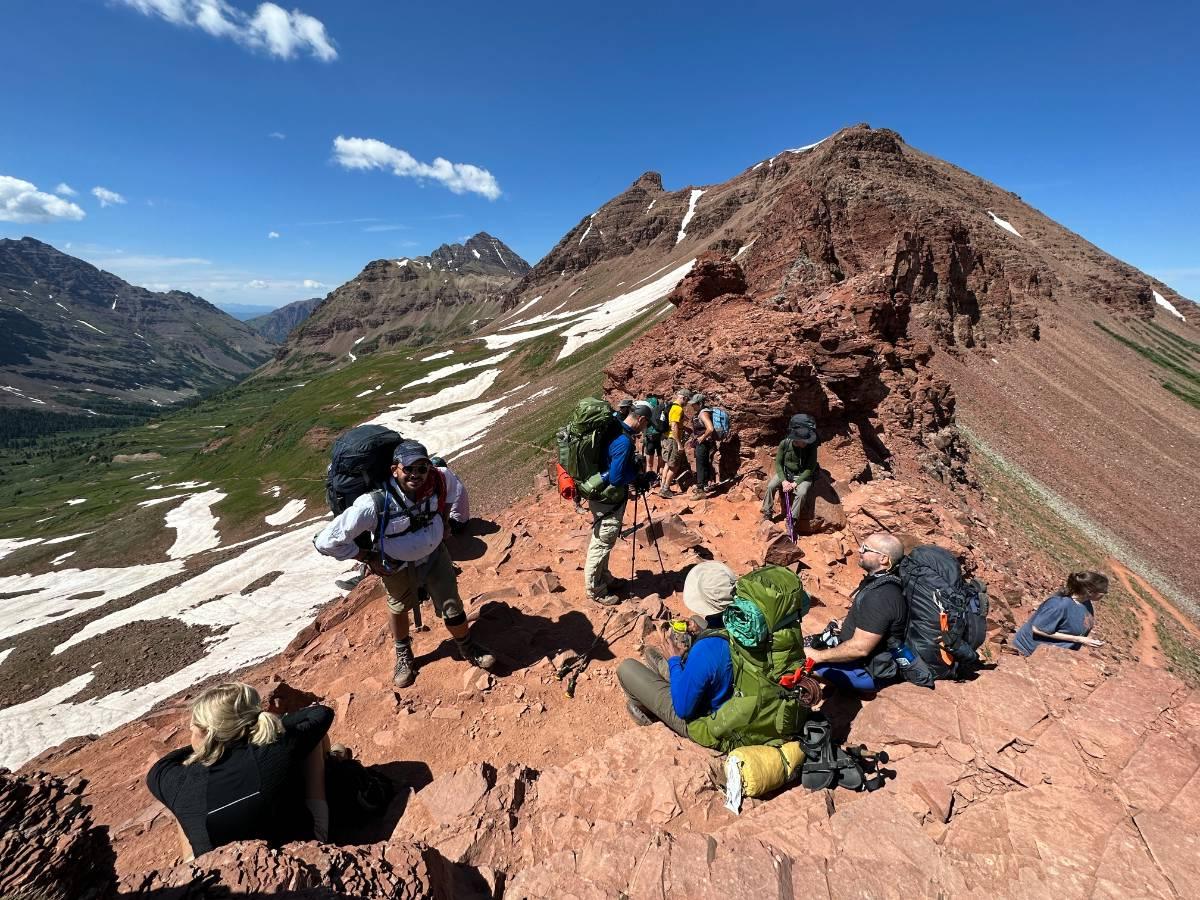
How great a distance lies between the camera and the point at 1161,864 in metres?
3.34

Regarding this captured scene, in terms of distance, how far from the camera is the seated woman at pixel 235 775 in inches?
138

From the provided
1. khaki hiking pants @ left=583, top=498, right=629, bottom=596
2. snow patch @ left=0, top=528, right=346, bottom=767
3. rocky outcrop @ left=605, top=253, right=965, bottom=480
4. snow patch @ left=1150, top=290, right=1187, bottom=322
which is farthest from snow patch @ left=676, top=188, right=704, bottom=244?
khaki hiking pants @ left=583, top=498, right=629, bottom=596

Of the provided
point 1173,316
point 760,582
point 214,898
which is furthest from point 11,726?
point 1173,316

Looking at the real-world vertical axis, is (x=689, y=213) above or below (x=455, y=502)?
above

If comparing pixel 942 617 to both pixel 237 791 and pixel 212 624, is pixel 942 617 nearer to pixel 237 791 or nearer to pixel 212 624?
pixel 237 791

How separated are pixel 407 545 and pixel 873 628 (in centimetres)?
545

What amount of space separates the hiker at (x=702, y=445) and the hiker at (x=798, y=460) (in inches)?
86.5

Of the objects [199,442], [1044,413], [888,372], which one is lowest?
[199,442]

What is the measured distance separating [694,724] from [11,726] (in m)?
35.7

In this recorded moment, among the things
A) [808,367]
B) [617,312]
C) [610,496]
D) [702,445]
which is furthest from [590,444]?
[617,312]

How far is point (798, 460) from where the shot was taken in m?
10.7

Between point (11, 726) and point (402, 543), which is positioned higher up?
point (402, 543)

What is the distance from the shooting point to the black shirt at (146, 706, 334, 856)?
11.5 ft

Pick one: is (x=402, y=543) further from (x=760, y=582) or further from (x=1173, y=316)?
(x=1173, y=316)
